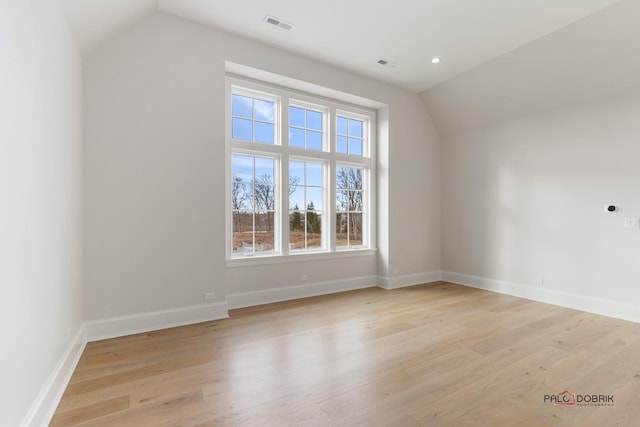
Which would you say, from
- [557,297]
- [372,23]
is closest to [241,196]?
[372,23]

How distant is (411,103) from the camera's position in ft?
17.7

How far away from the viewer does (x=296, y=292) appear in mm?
4426

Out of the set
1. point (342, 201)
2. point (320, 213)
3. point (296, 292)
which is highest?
point (342, 201)

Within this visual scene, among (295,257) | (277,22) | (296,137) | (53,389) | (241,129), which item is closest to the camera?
(53,389)

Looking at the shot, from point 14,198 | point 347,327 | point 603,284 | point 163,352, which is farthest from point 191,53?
point 603,284

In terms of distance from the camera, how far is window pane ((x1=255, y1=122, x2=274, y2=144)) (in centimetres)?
429

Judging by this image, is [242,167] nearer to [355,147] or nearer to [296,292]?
[296,292]

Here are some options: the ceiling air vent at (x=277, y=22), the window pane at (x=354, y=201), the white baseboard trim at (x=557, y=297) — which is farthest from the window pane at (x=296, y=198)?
the white baseboard trim at (x=557, y=297)

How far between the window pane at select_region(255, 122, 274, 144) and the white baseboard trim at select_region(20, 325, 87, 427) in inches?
116

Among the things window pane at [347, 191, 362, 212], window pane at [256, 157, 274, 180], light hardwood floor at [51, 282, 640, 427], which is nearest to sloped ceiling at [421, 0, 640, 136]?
window pane at [347, 191, 362, 212]

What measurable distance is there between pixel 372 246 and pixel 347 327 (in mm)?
2146

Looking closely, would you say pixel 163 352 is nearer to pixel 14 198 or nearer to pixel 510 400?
pixel 14 198

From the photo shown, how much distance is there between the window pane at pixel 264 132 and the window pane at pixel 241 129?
0.37 feet

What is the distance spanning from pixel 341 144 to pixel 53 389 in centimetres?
433
